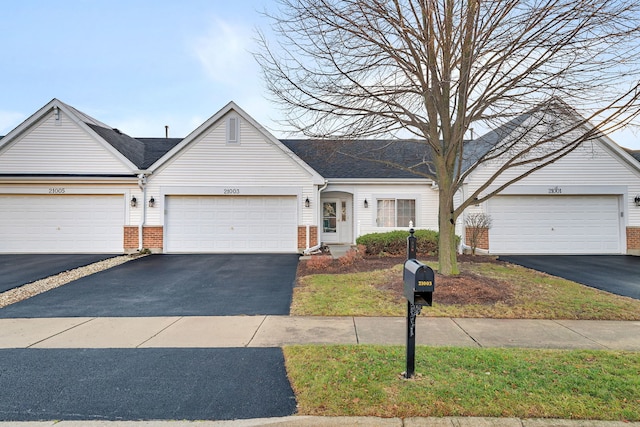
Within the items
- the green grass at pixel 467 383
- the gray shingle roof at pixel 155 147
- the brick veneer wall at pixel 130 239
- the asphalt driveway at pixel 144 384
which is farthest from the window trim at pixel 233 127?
the green grass at pixel 467 383

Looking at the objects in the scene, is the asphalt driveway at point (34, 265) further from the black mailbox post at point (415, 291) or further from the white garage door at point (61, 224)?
the black mailbox post at point (415, 291)

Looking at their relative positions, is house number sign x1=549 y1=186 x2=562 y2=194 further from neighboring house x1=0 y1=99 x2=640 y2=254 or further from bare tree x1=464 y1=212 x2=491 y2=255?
bare tree x1=464 y1=212 x2=491 y2=255

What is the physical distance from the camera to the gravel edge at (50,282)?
295 inches

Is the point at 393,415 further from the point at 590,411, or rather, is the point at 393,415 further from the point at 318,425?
the point at 590,411

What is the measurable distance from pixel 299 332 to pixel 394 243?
30.5 ft

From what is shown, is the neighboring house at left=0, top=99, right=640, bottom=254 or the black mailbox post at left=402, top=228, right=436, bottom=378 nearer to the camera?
the black mailbox post at left=402, top=228, right=436, bottom=378

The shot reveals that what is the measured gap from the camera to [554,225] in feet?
46.4

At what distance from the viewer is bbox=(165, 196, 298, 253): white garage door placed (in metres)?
14.1

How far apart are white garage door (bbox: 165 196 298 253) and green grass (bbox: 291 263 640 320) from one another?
17.5ft

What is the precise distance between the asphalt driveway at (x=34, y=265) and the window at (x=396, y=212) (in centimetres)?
1147

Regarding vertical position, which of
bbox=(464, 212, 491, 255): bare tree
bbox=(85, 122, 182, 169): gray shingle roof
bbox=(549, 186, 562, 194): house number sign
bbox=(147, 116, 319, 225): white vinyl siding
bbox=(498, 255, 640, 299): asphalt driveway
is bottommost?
bbox=(498, 255, 640, 299): asphalt driveway

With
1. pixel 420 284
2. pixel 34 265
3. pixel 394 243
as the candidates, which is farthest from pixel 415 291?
pixel 34 265

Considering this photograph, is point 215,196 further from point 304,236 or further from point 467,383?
point 467,383

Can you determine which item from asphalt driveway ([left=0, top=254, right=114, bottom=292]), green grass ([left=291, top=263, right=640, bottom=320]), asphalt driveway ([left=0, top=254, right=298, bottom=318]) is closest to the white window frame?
asphalt driveway ([left=0, top=254, right=298, bottom=318])
